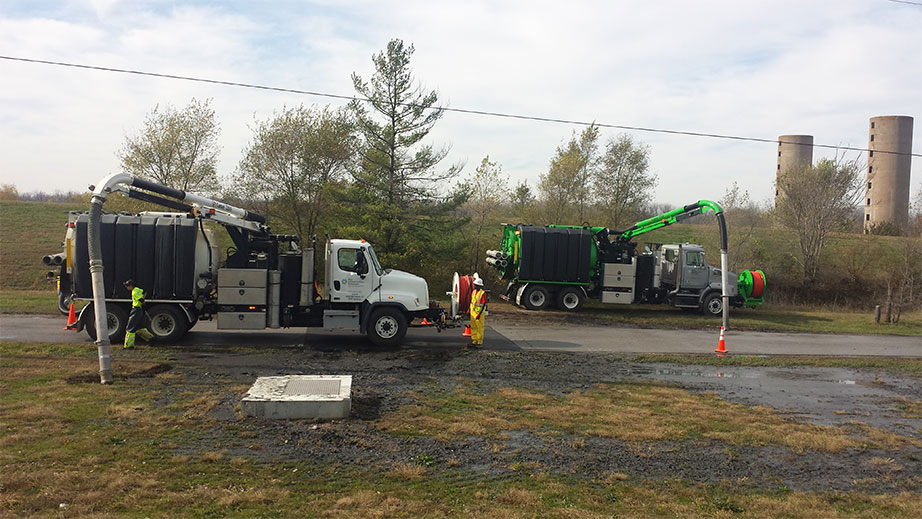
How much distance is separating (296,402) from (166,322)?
7.48 m

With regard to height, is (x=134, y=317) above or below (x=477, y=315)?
below

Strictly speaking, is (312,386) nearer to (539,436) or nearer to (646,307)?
(539,436)

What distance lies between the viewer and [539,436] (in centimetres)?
821

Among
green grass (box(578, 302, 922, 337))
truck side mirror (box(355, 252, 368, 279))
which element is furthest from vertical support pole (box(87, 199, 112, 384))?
green grass (box(578, 302, 922, 337))

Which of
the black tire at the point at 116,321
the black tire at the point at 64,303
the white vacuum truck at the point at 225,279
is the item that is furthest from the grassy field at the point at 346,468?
the black tire at the point at 64,303

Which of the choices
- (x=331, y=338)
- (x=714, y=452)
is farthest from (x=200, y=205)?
(x=714, y=452)

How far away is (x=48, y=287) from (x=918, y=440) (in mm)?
30055

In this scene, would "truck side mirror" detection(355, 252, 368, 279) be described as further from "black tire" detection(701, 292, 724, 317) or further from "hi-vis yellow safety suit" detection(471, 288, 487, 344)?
"black tire" detection(701, 292, 724, 317)

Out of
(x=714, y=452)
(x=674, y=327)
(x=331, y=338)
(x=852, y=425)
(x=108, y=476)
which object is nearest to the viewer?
(x=108, y=476)

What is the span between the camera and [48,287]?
85.6 feet

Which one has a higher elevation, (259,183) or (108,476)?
(259,183)

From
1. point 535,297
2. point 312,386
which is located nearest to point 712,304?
point 535,297

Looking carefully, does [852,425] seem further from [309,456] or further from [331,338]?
[331,338]

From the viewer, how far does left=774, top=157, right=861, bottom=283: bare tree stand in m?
36.6
